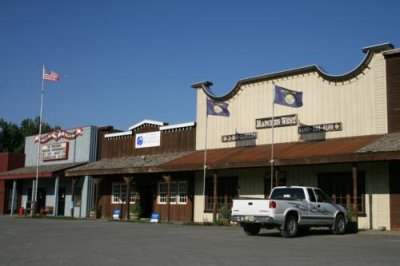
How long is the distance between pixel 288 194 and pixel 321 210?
1.32m

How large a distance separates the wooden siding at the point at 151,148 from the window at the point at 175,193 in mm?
2158

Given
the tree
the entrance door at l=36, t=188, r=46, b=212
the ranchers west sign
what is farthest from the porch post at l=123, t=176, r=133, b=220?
the tree

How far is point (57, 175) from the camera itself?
38.8 metres

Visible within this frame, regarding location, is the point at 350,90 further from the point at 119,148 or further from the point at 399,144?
the point at 119,148

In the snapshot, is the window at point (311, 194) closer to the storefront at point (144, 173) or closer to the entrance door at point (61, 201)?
the storefront at point (144, 173)

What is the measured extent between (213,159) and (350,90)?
772cm

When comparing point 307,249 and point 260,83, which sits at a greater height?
point 260,83

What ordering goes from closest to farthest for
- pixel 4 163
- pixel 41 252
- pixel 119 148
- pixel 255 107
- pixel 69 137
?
pixel 41 252, pixel 255 107, pixel 119 148, pixel 69 137, pixel 4 163

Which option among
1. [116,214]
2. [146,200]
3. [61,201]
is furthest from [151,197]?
[61,201]

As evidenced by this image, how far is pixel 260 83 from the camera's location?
2853 centimetres

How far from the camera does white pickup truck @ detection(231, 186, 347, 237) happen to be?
17703 mm

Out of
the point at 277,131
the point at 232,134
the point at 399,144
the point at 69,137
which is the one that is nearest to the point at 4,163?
the point at 69,137

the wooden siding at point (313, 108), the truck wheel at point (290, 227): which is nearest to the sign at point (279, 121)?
the wooden siding at point (313, 108)

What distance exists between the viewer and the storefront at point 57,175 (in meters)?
38.4
